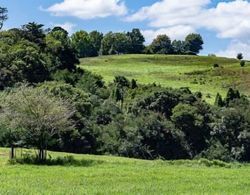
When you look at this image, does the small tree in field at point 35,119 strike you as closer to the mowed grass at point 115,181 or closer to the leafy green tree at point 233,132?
the mowed grass at point 115,181

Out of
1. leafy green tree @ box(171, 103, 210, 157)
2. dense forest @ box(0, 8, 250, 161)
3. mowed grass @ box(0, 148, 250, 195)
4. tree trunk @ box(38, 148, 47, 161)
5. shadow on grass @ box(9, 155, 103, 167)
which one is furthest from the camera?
leafy green tree @ box(171, 103, 210, 157)

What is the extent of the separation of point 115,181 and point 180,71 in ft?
433

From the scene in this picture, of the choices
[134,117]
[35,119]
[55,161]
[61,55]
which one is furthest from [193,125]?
[55,161]

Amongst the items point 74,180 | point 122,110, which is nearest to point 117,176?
point 74,180

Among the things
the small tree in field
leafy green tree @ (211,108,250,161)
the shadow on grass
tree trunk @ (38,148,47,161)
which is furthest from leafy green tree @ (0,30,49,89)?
the shadow on grass

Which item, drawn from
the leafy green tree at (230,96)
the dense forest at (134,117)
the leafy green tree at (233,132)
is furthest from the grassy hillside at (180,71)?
the leafy green tree at (233,132)

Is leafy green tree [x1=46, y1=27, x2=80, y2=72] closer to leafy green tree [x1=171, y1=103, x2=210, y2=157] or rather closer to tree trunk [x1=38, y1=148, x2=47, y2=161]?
leafy green tree [x1=171, y1=103, x2=210, y2=157]

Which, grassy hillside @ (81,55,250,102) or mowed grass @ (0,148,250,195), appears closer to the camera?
mowed grass @ (0,148,250,195)

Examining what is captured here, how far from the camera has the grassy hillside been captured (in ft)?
482

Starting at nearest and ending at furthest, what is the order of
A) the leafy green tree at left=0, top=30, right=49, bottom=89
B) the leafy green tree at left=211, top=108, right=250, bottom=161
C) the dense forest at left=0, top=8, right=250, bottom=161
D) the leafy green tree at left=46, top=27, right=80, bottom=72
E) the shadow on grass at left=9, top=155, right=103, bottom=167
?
the shadow on grass at left=9, top=155, right=103, bottom=167 → the dense forest at left=0, top=8, right=250, bottom=161 → the leafy green tree at left=211, top=108, right=250, bottom=161 → the leafy green tree at left=0, top=30, right=49, bottom=89 → the leafy green tree at left=46, top=27, right=80, bottom=72

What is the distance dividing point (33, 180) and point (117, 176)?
7191 millimetres

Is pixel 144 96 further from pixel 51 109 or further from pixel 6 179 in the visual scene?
pixel 6 179

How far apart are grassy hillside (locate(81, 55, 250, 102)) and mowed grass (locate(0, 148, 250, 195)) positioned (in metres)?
83.8

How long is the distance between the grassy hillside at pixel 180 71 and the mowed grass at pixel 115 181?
275 feet
